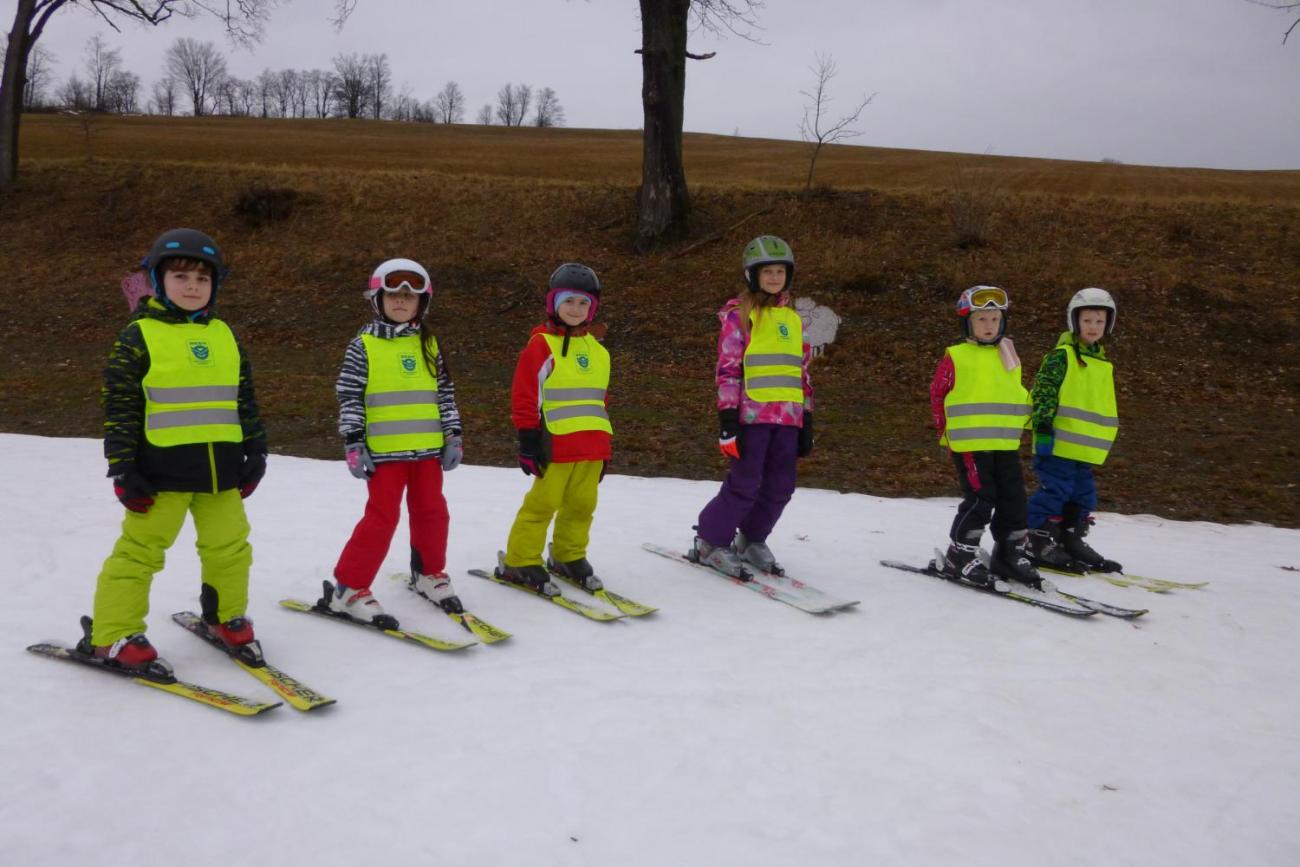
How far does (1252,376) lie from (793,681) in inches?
580

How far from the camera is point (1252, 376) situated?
15.8 meters

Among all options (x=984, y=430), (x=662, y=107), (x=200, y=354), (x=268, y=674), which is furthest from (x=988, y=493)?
(x=662, y=107)

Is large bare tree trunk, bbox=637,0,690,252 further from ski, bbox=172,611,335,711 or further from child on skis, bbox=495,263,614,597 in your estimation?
ski, bbox=172,611,335,711

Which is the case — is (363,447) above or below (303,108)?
below

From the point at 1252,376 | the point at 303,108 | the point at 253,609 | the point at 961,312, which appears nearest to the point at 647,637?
the point at 253,609

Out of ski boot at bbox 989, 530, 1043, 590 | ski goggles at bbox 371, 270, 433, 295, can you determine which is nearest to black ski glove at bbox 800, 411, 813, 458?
ski boot at bbox 989, 530, 1043, 590

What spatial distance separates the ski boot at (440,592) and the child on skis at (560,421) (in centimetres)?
56

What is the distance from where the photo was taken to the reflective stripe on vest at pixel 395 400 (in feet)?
16.9

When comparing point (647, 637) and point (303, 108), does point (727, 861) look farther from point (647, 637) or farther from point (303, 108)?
point (303, 108)

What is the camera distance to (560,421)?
19.0 ft

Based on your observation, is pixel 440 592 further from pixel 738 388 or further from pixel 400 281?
pixel 738 388

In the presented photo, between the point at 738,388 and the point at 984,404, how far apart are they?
1700 mm

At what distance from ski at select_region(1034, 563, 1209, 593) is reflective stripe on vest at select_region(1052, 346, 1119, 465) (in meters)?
0.84

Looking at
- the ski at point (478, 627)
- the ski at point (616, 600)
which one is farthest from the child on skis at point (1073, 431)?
the ski at point (478, 627)
